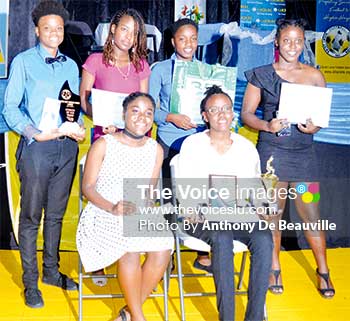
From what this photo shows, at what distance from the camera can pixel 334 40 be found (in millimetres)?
5227

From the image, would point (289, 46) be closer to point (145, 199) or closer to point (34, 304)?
point (145, 199)

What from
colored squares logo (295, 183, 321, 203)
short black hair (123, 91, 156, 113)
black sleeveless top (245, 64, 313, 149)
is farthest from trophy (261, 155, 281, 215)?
short black hair (123, 91, 156, 113)

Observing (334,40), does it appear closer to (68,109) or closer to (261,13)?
(261,13)

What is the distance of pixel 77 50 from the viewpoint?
4926 millimetres

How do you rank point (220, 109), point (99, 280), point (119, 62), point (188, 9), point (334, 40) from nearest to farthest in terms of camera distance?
point (220, 109), point (119, 62), point (99, 280), point (188, 9), point (334, 40)

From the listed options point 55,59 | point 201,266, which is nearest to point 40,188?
point 55,59

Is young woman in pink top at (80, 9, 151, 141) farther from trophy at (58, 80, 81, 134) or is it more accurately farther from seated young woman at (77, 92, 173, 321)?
seated young woman at (77, 92, 173, 321)

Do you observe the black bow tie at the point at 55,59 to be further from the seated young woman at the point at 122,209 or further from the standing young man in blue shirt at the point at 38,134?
the seated young woman at the point at 122,209

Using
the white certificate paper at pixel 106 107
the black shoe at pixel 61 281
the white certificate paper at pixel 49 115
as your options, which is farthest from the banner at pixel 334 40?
the black shoe at pixel 61 281

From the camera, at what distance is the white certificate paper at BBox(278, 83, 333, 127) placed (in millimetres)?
4227

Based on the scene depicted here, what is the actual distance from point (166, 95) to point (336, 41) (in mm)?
1588

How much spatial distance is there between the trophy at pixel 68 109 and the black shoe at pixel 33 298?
1015 mm

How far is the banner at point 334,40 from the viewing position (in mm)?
5180

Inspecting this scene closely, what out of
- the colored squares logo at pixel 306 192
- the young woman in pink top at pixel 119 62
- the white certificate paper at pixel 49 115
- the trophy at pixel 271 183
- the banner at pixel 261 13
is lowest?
the colored squares logo at pixel 306 192
